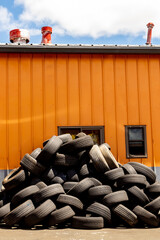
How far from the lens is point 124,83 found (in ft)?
30.5

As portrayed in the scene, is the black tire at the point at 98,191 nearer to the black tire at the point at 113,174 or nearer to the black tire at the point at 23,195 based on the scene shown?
the black tire at the point at 113,174

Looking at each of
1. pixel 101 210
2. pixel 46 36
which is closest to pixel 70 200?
pixel 101 210

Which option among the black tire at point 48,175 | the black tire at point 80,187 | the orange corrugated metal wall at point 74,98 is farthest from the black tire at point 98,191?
the orange corrugated metal wall at point 74,98

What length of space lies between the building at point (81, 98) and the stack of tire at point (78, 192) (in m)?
1.62

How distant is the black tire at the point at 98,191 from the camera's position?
6.45 m

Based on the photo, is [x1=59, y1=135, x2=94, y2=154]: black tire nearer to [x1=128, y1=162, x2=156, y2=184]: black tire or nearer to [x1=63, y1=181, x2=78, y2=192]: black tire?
[x1=63, y1=181, x2=78, y2=192]: black tire

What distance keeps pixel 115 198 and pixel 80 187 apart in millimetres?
745

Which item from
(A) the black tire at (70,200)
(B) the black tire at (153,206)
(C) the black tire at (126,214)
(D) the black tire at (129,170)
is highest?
(D) the black tire at (129,170)

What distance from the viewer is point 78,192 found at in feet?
21.2

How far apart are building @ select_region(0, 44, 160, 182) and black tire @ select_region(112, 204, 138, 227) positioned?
2.71m

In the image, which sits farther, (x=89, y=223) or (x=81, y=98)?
(x=81, y=98)

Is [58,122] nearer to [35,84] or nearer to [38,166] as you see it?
[35,84]
